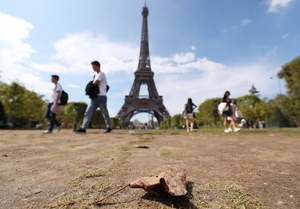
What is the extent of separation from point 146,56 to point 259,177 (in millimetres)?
55644

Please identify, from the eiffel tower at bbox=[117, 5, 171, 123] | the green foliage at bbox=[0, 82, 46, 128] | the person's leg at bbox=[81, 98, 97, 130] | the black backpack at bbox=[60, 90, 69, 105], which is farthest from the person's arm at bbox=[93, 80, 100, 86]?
the eiffel tower at bbox=[117, 5, 171, 123]

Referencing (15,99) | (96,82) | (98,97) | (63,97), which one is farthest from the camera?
(15,99)

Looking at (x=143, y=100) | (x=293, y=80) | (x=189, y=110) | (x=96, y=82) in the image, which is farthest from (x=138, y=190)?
(x=143, y=100)

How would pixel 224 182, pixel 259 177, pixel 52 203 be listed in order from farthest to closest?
1. pixel 259 177
2. pixel 224 182
3. pixel 52 203

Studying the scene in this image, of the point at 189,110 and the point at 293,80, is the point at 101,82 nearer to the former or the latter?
the point at 189,110

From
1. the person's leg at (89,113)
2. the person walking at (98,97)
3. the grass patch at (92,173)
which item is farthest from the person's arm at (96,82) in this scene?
the grass patch at (92,173)

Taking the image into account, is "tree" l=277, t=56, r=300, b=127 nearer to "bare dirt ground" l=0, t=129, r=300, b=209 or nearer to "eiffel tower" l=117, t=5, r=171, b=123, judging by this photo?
"bare dirt ground" l=0, t=129, r=300, b=209

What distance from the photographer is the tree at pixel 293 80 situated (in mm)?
15169

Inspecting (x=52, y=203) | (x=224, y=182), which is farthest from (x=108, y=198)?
(x=224, y=182)

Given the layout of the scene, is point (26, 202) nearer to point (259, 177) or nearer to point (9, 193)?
point (9, 193)

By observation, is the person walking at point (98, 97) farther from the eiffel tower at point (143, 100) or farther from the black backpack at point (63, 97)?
the eiffel tower at point (143, 100)

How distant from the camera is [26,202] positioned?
3.51ft

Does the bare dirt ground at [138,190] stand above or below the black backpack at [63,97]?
below

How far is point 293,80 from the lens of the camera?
1579 cm
